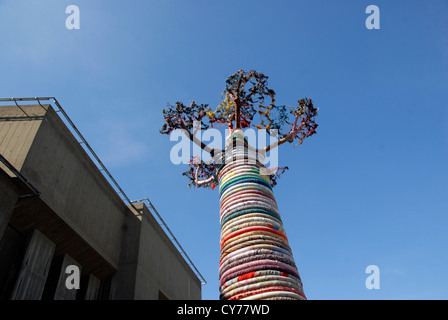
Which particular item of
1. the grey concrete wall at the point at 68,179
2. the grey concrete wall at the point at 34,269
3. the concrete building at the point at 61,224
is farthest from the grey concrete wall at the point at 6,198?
the grey concrete wall at the point at 34,269

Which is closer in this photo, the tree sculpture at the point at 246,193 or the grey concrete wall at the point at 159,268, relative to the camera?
the tree sculpture at the point at 246,193

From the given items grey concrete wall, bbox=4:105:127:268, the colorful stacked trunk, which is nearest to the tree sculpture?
the colorful stacked trunk

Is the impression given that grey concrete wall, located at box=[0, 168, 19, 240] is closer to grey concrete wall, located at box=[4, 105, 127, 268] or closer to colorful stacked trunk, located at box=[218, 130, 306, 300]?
grey concrete wall, located at box=[4, 105, 127, 268]

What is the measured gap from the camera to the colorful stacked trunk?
4898 mm

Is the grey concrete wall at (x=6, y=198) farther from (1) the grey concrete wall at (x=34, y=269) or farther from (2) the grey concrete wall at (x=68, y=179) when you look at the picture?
(1) the grey concrete wall at (x=34, y=269)

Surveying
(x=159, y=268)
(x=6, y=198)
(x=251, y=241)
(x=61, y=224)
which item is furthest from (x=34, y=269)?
(x=251, y=241)

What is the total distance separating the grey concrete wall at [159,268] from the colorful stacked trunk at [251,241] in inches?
257

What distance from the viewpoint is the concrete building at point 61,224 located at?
8.00 metres

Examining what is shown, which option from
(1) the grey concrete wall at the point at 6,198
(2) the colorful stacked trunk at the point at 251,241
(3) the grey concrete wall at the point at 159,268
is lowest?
(2) the colorful stacked trunk at the point at 251,241

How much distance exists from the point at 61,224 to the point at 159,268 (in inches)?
208

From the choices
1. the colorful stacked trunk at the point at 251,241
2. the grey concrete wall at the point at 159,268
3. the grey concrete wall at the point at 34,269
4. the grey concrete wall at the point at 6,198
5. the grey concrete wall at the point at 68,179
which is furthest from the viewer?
the grey concrete wall at the point at 159,268

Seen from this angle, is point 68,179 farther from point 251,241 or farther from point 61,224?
→ point 251,241

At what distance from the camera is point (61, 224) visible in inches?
354

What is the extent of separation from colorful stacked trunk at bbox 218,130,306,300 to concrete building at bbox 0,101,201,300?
4686 mm
